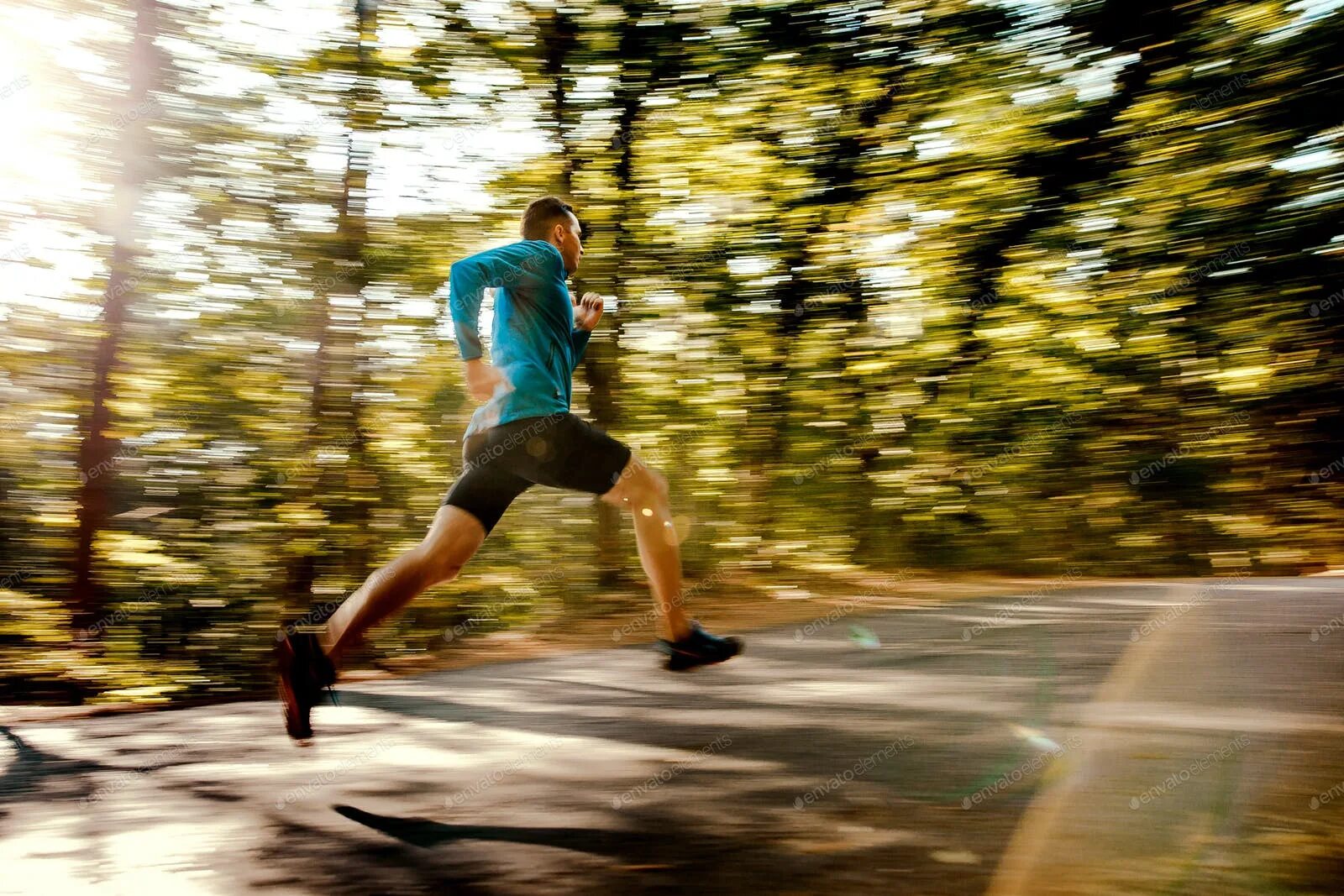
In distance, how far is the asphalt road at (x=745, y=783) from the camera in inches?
83.5

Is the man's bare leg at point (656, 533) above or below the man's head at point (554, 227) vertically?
below

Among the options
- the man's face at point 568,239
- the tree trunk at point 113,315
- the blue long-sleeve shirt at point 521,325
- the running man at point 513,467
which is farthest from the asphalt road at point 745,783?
the tree trunk at point 113,315

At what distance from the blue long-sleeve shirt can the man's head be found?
176 mm

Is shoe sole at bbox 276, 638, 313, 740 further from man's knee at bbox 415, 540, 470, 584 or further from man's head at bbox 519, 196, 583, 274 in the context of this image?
man's head at bbox 519, 196, 583, 274

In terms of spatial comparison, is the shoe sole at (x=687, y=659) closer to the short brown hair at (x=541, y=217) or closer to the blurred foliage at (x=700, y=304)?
the short brown hair at (x=541, y=217)

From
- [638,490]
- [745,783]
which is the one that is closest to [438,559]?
[638,490]

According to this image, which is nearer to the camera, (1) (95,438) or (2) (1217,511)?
(1) (95,438)

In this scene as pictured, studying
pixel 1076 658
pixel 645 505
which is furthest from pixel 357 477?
pixel 1076 658

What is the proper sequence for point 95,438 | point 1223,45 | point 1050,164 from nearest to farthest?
point 1223,45
point 95,438
point 1050,164

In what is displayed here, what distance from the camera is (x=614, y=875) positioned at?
2.12 metres

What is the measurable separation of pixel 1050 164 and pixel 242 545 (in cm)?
814

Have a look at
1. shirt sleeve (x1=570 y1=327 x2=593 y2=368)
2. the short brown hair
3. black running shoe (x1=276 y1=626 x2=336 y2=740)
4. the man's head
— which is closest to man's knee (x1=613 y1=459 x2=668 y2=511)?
shirt sleeve (x1=570 y1=327 x2=593 y2=368)

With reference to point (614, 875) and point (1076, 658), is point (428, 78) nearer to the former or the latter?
point (1076, 658)

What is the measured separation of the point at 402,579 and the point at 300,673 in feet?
1.49
